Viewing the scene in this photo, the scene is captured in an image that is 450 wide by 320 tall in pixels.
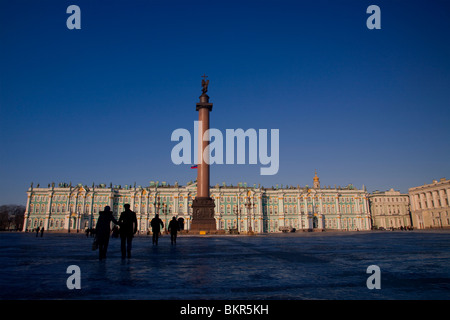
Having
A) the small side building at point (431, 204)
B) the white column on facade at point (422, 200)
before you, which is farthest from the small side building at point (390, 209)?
the white column on facade at point (422, 200)

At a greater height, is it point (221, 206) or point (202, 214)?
point (221, 206)

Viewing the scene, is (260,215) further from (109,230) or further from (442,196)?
(109,230)

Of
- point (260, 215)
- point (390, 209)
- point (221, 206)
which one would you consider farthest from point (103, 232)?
point (390, 209)

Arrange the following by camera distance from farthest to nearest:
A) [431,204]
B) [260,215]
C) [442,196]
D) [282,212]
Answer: [282,212] → [260,215] → [431,204] → [442,196]

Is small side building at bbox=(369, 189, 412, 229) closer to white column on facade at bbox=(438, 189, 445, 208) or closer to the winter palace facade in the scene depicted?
the winter palace facade

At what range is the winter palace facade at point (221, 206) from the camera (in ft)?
259

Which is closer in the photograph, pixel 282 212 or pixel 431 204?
pixel 431 204

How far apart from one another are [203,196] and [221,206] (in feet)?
166

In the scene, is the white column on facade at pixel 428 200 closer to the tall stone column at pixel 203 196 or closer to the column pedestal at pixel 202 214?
the tall stone column at pixel 203 196

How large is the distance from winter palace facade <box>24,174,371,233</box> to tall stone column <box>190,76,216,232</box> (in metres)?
44.5

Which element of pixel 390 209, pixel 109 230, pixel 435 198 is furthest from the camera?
pixel 390 209

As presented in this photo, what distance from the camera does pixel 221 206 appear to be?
3246 inches
